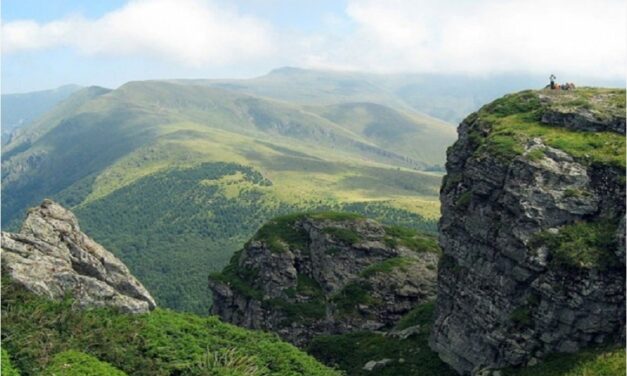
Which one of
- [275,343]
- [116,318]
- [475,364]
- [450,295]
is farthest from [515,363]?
[116,318]

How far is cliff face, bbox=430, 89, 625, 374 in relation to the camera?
6619 cm

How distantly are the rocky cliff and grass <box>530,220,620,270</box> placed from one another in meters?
48.7

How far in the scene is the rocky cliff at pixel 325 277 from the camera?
116m

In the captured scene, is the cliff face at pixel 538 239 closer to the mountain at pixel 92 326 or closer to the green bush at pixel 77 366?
the mountain at pixel 92 326

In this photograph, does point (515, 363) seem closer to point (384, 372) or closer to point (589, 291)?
point (589, 291)

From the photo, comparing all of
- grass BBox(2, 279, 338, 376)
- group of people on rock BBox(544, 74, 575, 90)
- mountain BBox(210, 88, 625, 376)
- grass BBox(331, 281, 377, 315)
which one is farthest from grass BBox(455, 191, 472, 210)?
grass BBox(331, 281, 377, 315)

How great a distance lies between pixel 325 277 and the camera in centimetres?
13125

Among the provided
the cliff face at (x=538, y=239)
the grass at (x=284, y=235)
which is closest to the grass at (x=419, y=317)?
the cliff face at (x=538, y=239)

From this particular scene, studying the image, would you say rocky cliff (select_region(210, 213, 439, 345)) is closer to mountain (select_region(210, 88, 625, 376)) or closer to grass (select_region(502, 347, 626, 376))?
mountain (select_region(210, 88, 625, 376))

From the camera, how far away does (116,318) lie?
226ft

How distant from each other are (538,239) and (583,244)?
4.88 meters

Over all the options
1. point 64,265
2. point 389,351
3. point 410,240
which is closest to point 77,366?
point 64,265

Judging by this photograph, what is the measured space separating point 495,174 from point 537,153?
6265 mm

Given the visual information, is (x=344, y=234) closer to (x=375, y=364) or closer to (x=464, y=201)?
(x=375, y=364)
